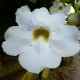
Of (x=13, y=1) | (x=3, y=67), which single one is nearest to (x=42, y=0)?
(x=13, y=1)

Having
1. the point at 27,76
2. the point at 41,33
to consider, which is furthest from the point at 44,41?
the point at 27,76

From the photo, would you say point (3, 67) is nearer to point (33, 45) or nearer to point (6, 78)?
point (6, 78)

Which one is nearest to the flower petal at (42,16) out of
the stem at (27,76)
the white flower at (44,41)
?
the white flower at (44,41)

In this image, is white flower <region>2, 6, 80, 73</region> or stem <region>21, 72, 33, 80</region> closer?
white flower <region>2, 6, 80, 73</region>

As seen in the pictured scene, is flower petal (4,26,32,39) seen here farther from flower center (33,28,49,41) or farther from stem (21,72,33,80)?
stem (21,72,33,80)

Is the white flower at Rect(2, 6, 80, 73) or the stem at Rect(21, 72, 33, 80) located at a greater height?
the white flower at Rect(2, 6, 80, 73)

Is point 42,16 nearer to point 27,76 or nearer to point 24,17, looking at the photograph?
point 24,17

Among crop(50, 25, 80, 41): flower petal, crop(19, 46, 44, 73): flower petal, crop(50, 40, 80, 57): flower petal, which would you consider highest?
crop(50, 25, 80, 41): flower petal

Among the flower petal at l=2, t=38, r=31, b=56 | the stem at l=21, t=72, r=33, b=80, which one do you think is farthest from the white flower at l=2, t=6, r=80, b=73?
the stem at l=21, t=72, r=33, b=80

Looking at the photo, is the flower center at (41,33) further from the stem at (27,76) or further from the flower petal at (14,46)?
the stem at (27,76)
